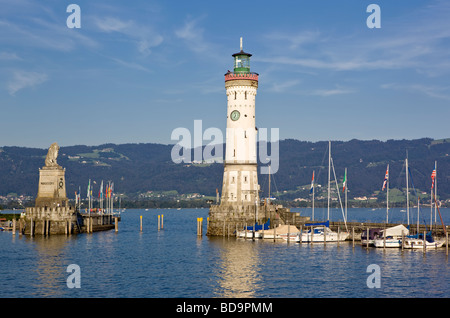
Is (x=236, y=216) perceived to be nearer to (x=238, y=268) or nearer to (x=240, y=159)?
(x=240, y=159)

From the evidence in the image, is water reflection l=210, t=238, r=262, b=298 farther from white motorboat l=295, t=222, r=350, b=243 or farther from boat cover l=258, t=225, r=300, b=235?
white motorboat l=295, t=222, r=350, b=243

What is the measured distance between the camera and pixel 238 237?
8944 cm

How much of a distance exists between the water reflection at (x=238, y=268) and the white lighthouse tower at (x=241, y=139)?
27.2 ft

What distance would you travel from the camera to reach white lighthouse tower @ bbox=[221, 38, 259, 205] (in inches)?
3597

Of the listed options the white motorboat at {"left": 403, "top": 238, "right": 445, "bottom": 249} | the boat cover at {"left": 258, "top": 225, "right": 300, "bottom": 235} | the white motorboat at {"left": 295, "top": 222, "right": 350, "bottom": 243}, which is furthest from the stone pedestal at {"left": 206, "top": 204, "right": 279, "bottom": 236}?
the white motorboat at {"left": 403, "top": 238, "right": 445, "bottom": 249}

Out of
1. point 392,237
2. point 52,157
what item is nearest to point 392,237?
point 392,237

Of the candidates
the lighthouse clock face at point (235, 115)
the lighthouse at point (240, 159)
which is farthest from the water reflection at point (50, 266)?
the lighthouse clock face at point (235, 115)

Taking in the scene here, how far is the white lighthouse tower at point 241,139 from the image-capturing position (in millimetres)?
91375

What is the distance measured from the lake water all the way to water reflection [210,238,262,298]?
0.28 ft
